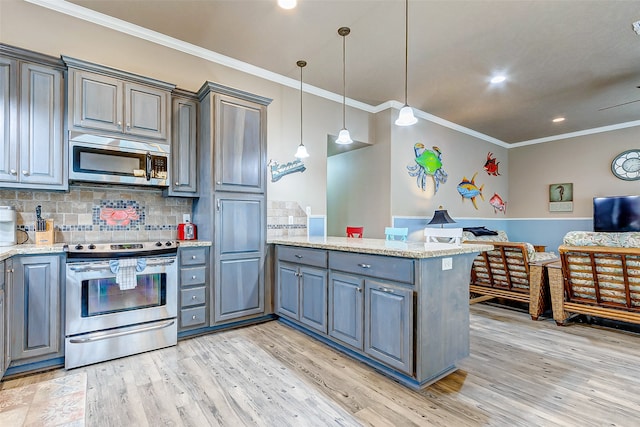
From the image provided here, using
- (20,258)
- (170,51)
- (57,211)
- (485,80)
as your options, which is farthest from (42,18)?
(485,80)

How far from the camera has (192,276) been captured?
3.10 m

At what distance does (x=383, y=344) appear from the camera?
2312 millimetres

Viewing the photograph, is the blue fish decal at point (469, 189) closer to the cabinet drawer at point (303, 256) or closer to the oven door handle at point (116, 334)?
the cabinet drawer at point (303, 256)

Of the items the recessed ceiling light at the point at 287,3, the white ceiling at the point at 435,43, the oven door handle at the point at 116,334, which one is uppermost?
the white ceiling at the point at 435,43

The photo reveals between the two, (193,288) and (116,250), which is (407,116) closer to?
(193,288)

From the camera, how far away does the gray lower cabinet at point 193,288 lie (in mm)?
3049

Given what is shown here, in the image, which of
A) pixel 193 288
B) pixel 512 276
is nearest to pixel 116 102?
pixel 193 288

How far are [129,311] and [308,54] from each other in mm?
3239

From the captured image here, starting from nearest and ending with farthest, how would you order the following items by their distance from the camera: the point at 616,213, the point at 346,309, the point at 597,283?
the point at 346,309, the point at 597,283, the point at 616,213

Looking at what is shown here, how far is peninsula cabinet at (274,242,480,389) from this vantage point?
2.13 metres

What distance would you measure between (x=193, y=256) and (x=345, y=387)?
1.86 m

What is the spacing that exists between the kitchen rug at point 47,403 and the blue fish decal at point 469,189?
632 cm

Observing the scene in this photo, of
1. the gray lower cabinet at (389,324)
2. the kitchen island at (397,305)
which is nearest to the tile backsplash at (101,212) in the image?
the kitchen island at (397,305)

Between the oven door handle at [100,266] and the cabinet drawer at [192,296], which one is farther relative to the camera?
the cabinet drawer at [192,296]
